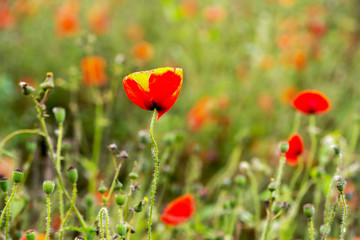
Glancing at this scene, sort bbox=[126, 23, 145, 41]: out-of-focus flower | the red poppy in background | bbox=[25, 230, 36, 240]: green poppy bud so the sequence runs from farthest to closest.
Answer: bbox=[126, 23, 145, 41]: out-of-focus flower < the red poppy in background < bbox=[25, 230, 36, 240]: green poppy bud

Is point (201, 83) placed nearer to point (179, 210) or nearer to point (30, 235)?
point (179, 210)

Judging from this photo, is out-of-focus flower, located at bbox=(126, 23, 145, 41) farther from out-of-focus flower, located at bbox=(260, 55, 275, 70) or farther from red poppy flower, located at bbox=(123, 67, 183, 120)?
red poppy flower, located at bbox=(123, 67, 183, 120)

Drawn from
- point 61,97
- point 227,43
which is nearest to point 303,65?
point 227,43

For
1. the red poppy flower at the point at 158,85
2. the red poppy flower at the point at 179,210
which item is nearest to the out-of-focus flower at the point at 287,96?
the red poppy flower at the point at 179,210

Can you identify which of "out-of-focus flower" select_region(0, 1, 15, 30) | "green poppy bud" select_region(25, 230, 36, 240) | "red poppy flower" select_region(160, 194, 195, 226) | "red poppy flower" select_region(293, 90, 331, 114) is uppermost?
"out-of-focus flower" select_region(0, 1, 15, 30)

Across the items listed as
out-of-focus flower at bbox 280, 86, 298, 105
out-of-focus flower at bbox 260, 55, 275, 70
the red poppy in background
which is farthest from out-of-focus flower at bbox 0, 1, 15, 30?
out-of-focus flower at bbox 280, 86, 298, 105

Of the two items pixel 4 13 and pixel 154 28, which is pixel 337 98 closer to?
pixel 154 28
